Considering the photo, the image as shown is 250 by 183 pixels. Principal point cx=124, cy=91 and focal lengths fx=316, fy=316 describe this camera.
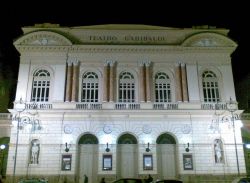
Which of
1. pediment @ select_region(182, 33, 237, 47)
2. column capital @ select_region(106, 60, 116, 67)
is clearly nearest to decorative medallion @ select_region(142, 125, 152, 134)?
column capital @ select_region(106, 60, 116, 67)

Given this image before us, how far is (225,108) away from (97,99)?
39.8ft

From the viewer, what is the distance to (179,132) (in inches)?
1147

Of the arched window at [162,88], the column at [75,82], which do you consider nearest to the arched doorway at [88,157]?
the column at [75,82]

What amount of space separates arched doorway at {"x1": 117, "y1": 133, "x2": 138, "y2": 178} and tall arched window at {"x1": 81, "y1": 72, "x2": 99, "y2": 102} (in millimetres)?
4859

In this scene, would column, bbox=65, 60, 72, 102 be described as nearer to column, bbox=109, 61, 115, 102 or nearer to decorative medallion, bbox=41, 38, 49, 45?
decorative medallion, bbox=41, 38, 49, 45

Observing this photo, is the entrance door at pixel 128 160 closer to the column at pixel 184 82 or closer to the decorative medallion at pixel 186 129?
the decorative medallion at pixel 186 129

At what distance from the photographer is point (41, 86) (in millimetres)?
30656

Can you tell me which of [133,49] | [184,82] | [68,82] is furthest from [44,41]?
[184,82]

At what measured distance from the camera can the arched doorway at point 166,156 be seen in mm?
28469

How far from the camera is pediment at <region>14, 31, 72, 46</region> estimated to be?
31.1 meters

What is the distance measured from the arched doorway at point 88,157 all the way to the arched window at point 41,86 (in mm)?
5503

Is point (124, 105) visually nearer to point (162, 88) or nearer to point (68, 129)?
point (162, 88)

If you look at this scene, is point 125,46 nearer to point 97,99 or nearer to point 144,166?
point 97,99

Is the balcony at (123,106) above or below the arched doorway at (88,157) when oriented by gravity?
above
